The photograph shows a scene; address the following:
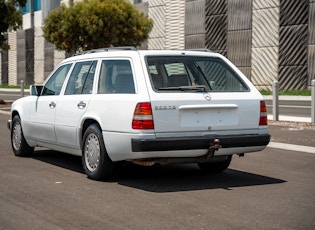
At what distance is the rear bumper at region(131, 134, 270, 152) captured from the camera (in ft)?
22.1

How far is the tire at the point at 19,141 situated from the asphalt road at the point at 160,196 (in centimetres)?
33

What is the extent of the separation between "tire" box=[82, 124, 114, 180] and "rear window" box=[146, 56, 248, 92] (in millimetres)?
959

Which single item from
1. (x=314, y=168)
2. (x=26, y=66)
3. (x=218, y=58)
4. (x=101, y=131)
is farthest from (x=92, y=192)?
(x=26, y=66)

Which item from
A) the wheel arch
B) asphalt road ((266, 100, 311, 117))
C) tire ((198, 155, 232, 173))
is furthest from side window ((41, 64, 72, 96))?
asphalt road ((266, 100, 311, 117))

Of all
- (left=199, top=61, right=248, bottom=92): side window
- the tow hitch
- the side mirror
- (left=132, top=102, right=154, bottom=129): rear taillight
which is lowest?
the tow hitch

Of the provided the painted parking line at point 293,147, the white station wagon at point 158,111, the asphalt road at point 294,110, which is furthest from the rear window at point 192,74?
the asphalt road at point 294,110

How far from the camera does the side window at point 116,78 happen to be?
7.26 meters

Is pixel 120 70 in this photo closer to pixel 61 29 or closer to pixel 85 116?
pixel 85 116

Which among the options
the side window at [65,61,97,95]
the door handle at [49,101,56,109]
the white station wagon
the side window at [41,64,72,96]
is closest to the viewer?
the white station wagon

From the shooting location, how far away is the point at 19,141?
9.71 m

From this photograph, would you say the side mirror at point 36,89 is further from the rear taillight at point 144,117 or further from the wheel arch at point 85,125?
the rear taillight at point 144,117

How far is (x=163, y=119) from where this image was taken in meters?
6.84

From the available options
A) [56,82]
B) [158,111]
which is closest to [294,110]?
[56,82]

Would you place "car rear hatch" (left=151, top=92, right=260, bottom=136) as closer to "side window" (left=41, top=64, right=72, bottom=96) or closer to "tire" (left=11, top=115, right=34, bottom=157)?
"side window" (left=41, top=64, right=72, bottom=96)
